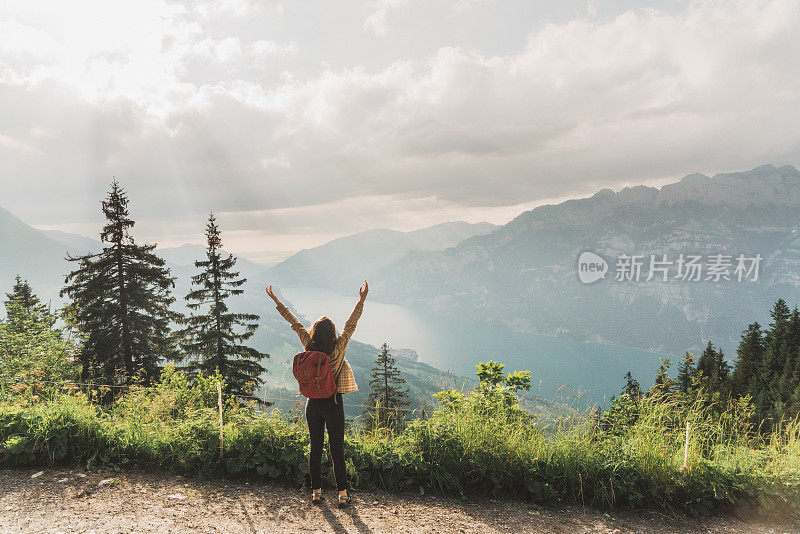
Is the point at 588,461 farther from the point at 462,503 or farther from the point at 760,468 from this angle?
the point at 760,468

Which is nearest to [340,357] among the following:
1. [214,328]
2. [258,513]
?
[258,513]

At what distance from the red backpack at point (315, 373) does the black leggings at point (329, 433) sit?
137 millimetres

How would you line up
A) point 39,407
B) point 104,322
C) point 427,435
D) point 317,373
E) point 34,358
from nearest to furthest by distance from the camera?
point 317,373 < point 427,435 < point 39,407 < point 34,358 < point 104,322

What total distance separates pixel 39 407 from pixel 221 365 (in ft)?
52.1

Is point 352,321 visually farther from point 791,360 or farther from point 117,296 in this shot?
point 791,360

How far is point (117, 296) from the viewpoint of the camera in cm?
1828

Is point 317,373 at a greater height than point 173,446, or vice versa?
point 317,373

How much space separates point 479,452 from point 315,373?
2068 millimetres

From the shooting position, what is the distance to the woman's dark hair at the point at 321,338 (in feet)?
13.5

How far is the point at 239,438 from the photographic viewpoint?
478 centimetres

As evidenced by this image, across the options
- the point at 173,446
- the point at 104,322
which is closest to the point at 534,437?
the point at 173,446

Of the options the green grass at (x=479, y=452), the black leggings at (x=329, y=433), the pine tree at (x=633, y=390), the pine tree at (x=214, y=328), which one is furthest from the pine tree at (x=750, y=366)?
the black leggings at (x=329, y=433)

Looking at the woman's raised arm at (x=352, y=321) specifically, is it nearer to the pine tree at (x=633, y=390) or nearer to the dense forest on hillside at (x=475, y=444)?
the dense forest on hillside at (x=475, y=444)

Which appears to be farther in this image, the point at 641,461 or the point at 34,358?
the point at 34,358
